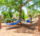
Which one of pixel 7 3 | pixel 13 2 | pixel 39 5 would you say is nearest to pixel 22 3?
pixel 13 2

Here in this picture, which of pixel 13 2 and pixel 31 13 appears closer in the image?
pixel 13 2

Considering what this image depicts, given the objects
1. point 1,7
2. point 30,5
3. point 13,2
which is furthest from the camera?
point 30,5

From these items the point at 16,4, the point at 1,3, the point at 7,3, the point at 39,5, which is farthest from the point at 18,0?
the point at 39,5

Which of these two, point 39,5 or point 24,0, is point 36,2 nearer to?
point 39,5

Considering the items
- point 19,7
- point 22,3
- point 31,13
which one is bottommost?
point 31,13

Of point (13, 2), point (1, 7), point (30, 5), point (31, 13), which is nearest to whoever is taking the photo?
point (13, 2)

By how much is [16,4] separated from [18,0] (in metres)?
0.23

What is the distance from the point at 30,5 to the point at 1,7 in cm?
148

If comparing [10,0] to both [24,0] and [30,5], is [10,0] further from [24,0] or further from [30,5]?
[30,5]

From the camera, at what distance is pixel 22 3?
8.48 feet

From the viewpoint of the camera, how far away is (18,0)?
8.60 ft

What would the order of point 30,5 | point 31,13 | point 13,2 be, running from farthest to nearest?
1. point 31,13
2. point 30,5
3. point 13,2

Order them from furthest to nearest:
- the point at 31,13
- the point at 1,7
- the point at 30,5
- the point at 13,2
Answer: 1. the point at 31,13
2. the point at 30,5
3. the point at 1,7
4. the point at 13,2

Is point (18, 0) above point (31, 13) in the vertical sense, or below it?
above
